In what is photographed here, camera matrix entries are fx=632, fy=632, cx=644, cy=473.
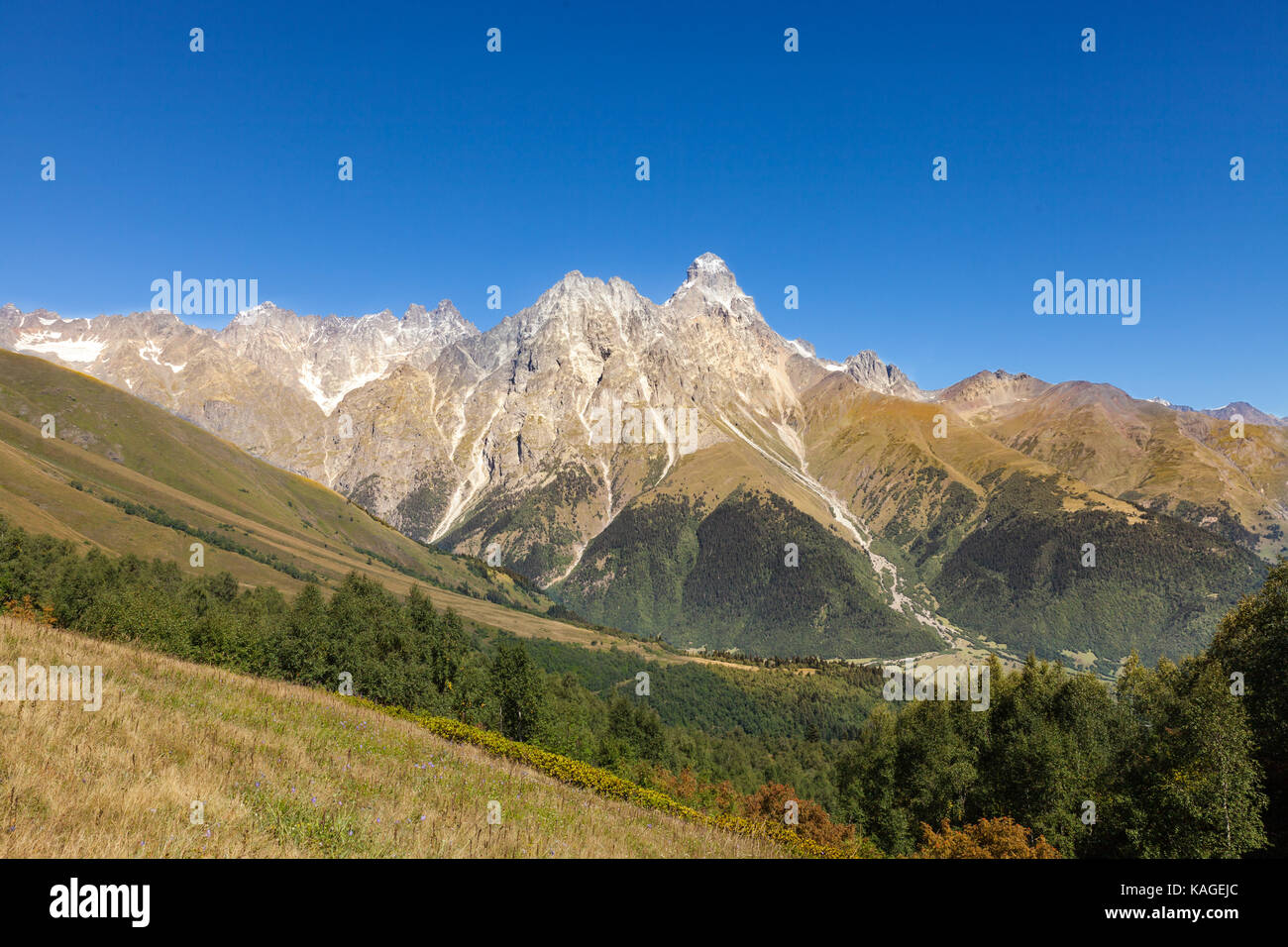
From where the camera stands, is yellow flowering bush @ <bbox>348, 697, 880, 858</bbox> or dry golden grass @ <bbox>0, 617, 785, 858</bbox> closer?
dry golden grass @ <bbox>0, 617, 785, 858</bbox>

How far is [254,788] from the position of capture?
11.0 m

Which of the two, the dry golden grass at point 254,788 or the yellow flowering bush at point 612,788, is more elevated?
the dry golden grass at point 254,788

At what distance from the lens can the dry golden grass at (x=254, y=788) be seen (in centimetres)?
862

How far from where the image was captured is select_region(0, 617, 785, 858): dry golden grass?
28.3 ft

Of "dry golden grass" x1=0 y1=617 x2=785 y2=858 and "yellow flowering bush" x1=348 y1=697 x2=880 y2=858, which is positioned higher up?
"dry golden grass" x1=0 y1=617 x2=785 y2=858

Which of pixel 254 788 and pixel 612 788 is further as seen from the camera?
pixel 612 788

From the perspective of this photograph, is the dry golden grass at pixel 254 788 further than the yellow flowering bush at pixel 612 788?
No

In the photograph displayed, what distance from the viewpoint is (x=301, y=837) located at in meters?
9.00

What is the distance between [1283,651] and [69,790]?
53.6 metres

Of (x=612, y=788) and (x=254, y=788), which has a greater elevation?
(x=254, y=788)
